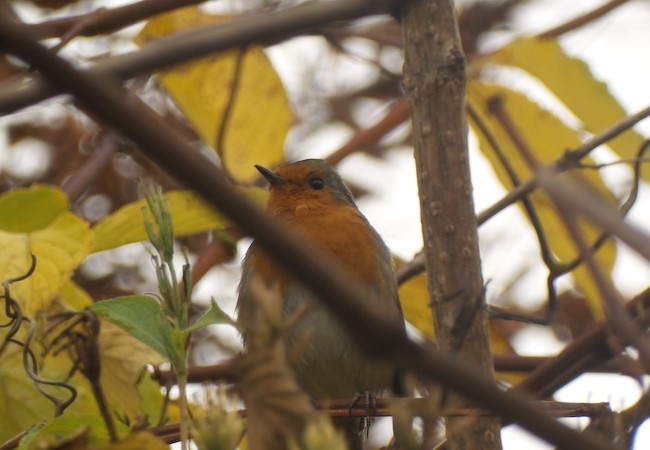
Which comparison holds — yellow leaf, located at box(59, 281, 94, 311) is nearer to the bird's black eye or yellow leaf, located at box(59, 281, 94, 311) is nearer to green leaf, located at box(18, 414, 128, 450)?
green leaf, located at box(18, 414, 128, 450)

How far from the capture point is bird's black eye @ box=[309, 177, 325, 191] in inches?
155

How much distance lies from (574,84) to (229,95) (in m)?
0.91

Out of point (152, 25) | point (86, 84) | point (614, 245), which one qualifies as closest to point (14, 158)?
point (152, 25)

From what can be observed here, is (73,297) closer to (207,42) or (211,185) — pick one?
(207,42)

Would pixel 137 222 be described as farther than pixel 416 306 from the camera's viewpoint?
No

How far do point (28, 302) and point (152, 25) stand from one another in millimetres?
1153

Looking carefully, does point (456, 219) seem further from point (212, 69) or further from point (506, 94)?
point (212, 69)

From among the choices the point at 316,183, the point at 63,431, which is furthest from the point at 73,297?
the point at 316,183

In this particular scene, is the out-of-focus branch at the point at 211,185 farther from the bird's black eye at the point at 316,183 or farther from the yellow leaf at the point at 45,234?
the bird's black eye at the point at 316,183

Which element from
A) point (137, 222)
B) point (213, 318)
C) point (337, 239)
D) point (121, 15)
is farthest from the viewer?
point (337, 239)

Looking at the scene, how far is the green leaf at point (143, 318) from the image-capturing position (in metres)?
1.41

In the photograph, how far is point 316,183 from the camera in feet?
13.0

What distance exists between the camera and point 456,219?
1.94 meters

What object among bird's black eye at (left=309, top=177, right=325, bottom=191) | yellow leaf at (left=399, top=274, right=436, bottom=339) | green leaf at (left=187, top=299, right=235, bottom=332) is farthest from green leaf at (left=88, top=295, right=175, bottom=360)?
bird's black eye at (left=309, top=177, right=325, bottom=191)
